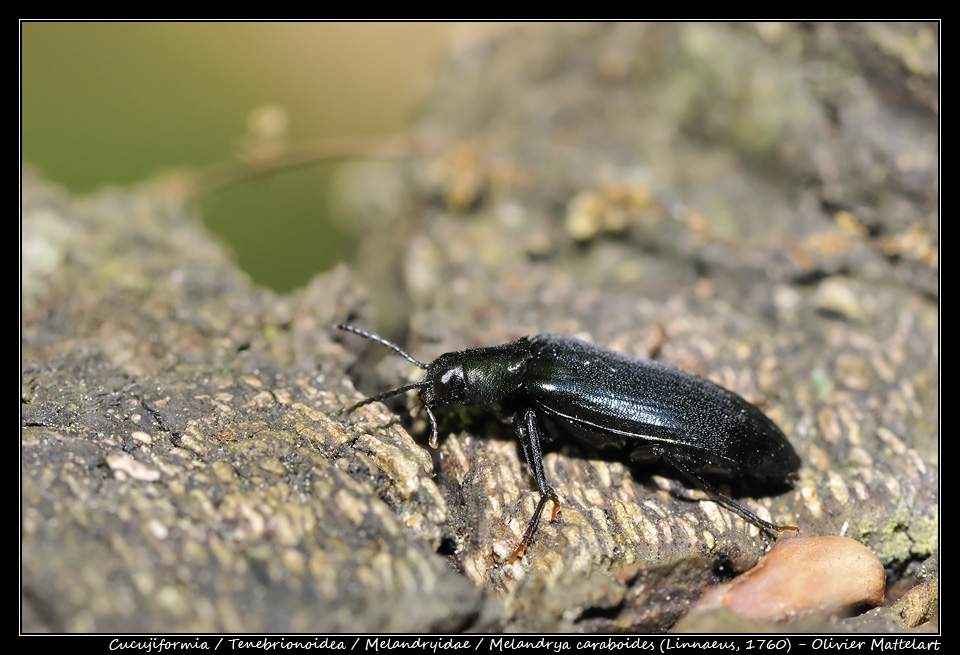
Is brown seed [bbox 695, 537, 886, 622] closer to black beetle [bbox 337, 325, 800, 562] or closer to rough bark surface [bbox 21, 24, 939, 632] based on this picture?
rough bark surface [bbox 21, 24, 939, 632]

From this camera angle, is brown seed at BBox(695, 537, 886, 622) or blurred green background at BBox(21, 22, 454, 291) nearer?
brown seed at BBox(695, 537, 886, 622)

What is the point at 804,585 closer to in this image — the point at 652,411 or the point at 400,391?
the point at 652,411

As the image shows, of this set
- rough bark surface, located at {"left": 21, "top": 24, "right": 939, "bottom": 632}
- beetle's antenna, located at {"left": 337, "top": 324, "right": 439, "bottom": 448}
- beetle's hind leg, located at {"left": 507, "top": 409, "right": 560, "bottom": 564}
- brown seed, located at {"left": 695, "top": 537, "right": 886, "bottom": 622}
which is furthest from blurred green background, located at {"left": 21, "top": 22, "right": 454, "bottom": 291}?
brown seed, located at {"left": 695, "top": 537, "right": 886, "bottom": 622}

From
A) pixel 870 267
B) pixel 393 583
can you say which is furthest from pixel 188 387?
pixel 870 267

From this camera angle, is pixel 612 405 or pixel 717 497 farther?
pixel 612 405

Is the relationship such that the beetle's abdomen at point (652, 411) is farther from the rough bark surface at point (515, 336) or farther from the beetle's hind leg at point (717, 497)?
the rough bark surface at point (515, 336)

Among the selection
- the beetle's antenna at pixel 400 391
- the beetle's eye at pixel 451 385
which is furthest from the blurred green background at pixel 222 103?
the beetle's eye at pixel 451 385

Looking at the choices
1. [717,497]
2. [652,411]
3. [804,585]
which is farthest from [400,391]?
[804,585]
